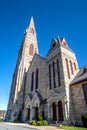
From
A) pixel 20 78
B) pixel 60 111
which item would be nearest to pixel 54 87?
pixel 60 111

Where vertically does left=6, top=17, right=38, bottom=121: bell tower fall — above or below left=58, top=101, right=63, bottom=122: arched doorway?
above

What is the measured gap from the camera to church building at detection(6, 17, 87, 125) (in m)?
16.8

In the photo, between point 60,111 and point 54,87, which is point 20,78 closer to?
point 54,87

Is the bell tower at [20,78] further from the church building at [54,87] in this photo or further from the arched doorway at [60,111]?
the arched doorway at [60,111]

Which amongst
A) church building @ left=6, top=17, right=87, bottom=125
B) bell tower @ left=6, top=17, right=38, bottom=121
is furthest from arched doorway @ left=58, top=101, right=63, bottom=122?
bell tower @ left=6, top=17, right=38, bottom=121

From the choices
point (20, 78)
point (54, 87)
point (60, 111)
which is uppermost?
point (20, 78)

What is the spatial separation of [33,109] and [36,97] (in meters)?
2.39

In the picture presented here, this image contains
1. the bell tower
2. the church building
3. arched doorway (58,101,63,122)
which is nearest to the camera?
the church building

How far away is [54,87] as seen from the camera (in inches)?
804

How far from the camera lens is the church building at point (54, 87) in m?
16.8

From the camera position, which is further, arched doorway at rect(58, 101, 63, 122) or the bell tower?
the bell tower

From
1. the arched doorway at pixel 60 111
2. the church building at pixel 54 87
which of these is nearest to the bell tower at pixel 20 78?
the church building at pixel 54 87

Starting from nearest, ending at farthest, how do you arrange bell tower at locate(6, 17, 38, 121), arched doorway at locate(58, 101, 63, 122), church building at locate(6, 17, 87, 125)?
church building at locate(6, 17, 87, 125) → arched doorway at locate(58, 101, 63, 122) → bell tower at locate(6, 17, 38, 121)

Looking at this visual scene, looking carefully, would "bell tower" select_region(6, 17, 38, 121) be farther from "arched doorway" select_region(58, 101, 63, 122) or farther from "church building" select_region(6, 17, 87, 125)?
"arched doorway" select_region(58, 101, 63, 122)
